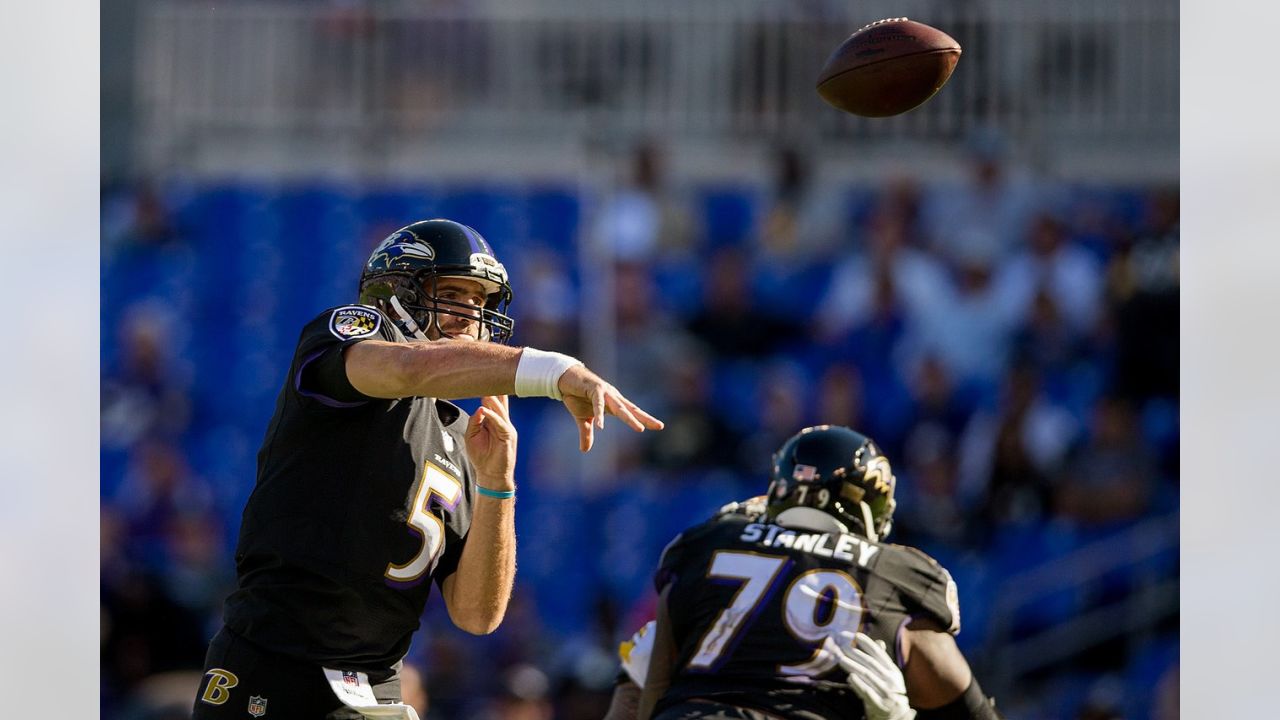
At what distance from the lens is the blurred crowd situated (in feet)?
28.0

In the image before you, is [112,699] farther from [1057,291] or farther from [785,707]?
[1057,291]

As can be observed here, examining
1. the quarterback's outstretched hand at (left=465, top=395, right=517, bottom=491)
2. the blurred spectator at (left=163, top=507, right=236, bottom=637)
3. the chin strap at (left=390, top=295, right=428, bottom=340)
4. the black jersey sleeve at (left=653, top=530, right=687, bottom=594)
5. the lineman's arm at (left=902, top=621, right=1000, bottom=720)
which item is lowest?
the blurred spectator at (left=163, top=507, right=236, bottom=637)

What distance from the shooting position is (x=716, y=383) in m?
9.16

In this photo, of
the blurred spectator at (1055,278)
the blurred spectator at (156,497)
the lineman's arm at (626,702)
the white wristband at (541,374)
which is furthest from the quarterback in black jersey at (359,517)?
the blurred spectator at (1055,278)

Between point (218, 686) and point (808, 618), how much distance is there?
1704mm

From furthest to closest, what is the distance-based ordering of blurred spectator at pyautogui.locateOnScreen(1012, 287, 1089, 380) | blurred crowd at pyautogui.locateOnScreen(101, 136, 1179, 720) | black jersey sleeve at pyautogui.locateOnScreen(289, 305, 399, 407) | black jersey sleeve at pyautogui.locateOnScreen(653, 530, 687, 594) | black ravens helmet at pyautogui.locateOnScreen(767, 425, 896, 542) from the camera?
1. blurred spectator at pyautogui.locateOnScreen(1012, 287, 1089, 380)
2. blurred crowd at pyautogui.locateOnScreen(101, 136, 1179, 720)
3. black ravens helmet at pyautogui.locateOnScreen(767, 425, 896, 542)
4. black jersey sleeve at pyautogui.locateOnScreen(653, 530, 687, 594)
5. black jersey sleeve at pyautogui.locateOnScreen(289, 305, 399, 407)

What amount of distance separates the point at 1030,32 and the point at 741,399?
3.40 m

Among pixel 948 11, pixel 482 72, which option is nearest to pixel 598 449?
pixel 482 72

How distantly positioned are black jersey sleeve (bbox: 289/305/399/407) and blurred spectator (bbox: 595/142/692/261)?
6086 mm

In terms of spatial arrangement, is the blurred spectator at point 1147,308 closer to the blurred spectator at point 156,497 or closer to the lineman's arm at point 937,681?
the lineman's arm at point 937,681

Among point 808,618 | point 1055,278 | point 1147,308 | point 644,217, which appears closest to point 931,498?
point 1055,278

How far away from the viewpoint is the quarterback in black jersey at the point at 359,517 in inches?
135

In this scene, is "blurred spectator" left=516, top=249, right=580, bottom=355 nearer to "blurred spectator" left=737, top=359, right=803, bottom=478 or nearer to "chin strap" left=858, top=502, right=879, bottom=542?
"blurred spectator" left=737, top=359, right=803, bottom=478

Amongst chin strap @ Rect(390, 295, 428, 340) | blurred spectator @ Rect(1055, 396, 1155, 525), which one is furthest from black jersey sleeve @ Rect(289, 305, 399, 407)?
blurred spectator @ Rect(1055, 396, 1155, 525)
